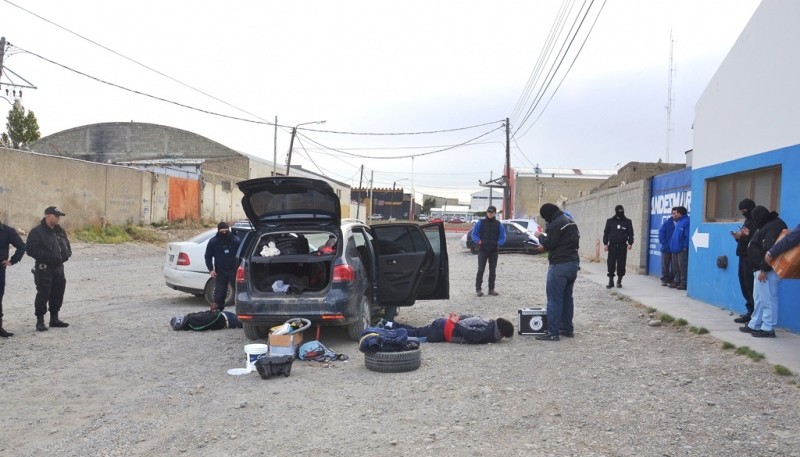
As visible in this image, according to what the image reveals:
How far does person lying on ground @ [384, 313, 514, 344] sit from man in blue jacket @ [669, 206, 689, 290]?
5792mm

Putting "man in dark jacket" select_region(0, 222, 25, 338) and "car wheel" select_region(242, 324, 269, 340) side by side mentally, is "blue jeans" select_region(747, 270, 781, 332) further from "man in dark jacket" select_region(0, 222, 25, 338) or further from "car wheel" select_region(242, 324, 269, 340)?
"man in dark jacket" select_region(0, 222, 25, 338)

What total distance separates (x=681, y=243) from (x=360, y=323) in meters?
7.50

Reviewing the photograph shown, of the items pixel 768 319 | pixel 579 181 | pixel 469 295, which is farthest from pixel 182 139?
pixel 768 319

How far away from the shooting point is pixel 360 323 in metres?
7.52

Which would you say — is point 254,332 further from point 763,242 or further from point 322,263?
point 763,242

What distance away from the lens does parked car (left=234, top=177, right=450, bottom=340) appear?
23.6ft

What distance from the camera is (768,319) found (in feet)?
23.4

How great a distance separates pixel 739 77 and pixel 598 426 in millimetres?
6913

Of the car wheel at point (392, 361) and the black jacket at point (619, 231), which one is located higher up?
the black jacket at point (619, 231)

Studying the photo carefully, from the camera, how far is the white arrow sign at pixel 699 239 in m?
10.2

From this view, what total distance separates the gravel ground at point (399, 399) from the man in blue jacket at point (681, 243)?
13.1 ft

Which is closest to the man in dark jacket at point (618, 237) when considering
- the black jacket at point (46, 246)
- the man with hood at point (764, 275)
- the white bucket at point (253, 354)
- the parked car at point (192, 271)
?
the man with hood at point (764, 275)

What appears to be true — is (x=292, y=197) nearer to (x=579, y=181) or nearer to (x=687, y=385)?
(x=687, y=385)

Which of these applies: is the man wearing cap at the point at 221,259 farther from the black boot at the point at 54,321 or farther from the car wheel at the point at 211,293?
the black boot at the point at 54,321
